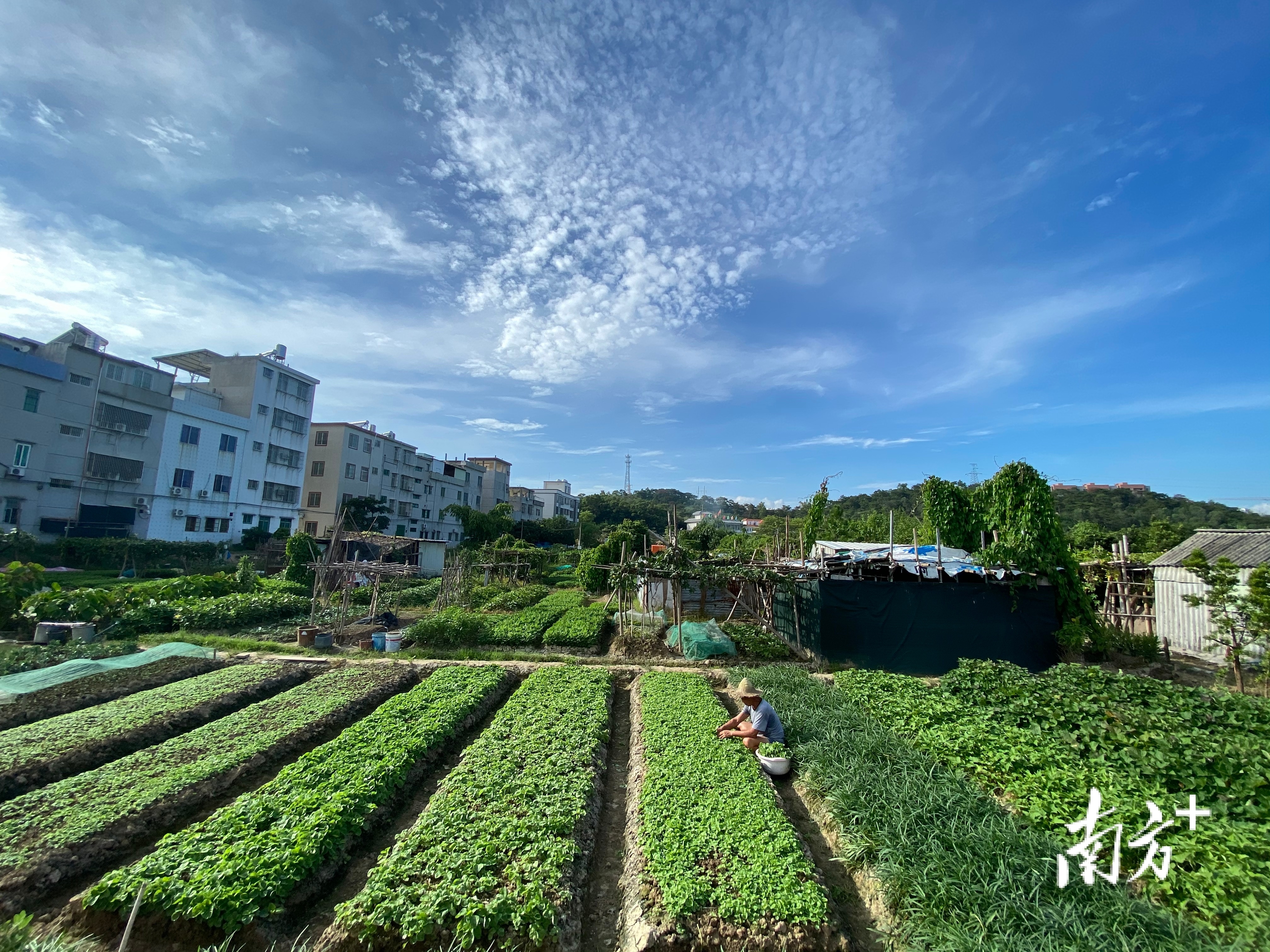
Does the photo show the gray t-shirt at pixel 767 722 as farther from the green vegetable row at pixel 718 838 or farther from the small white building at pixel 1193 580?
the small white building at pixel 1193 580

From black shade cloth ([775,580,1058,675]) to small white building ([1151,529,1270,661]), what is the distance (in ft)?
17.3

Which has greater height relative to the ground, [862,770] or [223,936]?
[862,770]

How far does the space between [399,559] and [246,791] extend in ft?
114

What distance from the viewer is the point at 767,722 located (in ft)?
25.3

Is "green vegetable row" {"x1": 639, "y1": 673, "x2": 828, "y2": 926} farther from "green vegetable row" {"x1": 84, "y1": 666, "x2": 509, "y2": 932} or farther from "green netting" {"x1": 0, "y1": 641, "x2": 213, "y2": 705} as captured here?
"green netting" {"x1": 0, "y1": 641, "x2": 213, "y2": 705}

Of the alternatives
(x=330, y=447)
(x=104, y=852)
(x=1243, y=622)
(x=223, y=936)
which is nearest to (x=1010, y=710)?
(x=1243, y=622)

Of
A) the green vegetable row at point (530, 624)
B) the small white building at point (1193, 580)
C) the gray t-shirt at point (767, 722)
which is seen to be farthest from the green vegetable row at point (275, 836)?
the small white building at point (1193, 580)

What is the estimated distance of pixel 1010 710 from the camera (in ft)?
26.5

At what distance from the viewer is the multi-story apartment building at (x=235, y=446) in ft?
111

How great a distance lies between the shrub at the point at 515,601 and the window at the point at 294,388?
28.2 meters

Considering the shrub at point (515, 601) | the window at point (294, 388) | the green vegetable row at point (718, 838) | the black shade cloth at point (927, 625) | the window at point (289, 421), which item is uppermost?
the window at point (294, 388)

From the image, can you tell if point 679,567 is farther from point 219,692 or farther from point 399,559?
point 399,559

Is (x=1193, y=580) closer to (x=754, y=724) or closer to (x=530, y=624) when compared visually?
(x=754, y=724)

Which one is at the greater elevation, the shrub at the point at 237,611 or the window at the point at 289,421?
the window at the point at 289,421
